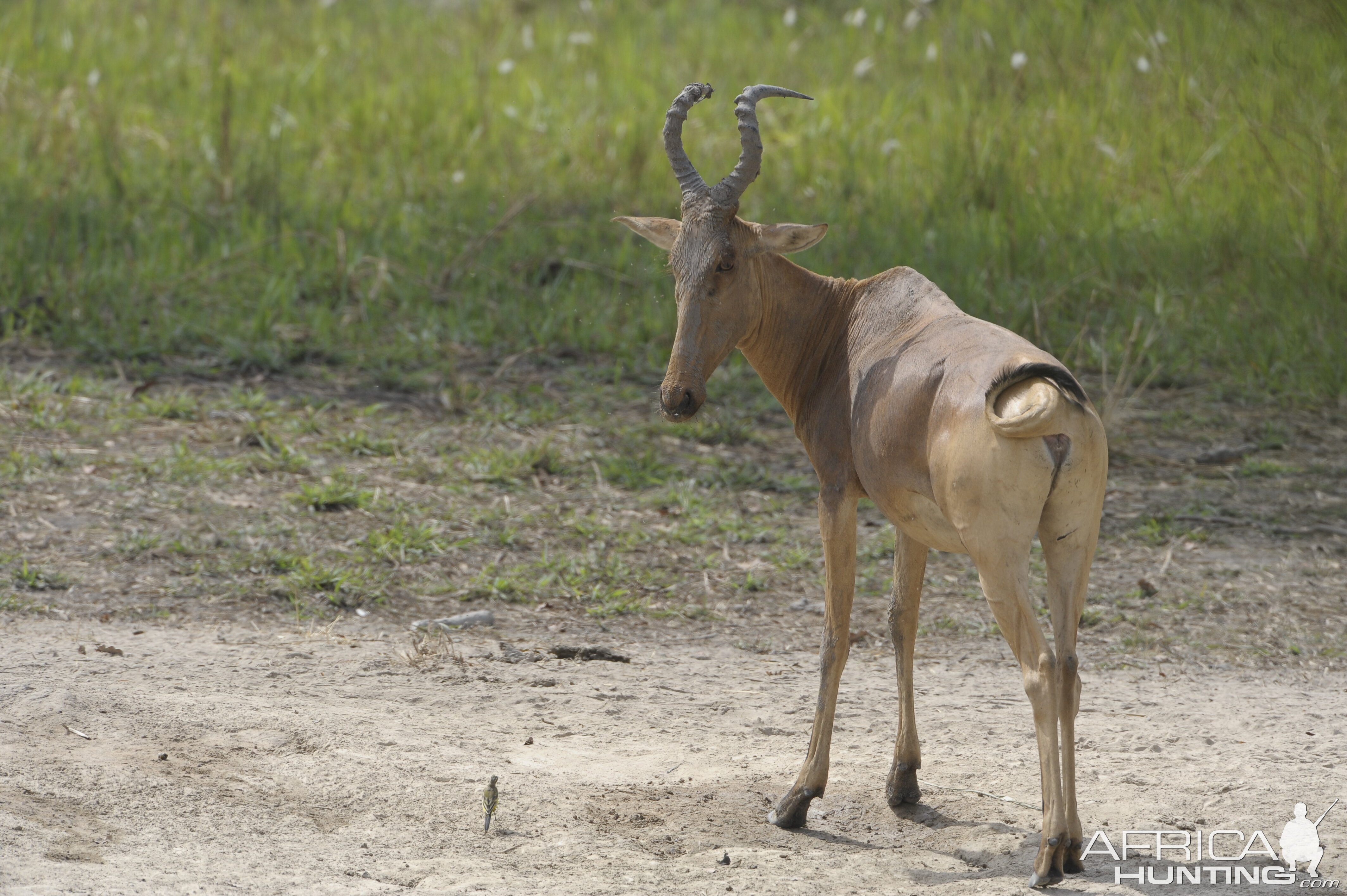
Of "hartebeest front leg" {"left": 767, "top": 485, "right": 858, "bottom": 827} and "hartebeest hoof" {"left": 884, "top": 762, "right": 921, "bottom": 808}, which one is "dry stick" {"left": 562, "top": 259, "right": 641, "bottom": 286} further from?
"hartebeest hoof" {"left": 884, "top": 762, "right": 921, "bottom": 808}

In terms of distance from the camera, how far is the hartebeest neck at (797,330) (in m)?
4.54

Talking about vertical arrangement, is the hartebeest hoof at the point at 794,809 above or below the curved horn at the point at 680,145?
below

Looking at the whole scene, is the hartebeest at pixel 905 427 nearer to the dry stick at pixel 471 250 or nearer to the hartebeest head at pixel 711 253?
the hartebeest head at pixel 711 253

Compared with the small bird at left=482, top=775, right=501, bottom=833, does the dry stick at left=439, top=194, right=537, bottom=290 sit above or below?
above

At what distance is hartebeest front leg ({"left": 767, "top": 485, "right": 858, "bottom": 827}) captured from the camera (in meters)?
4.29

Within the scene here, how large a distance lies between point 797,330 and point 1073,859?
181 centimetres

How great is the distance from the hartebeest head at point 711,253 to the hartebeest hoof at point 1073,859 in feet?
5.23

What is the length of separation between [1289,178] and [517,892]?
853cm

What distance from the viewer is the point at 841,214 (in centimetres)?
1006

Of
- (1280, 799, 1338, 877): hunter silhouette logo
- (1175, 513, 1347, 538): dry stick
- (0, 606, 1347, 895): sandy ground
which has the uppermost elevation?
(1175, 513, 1347, 538): dry stick

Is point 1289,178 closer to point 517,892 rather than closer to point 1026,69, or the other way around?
point 1026,69

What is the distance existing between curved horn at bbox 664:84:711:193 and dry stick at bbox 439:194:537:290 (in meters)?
4.76

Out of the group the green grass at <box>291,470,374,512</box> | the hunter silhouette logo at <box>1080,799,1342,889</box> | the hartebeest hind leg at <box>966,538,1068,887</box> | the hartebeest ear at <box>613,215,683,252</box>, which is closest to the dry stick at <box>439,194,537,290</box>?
the green grass at <box>291,470,374,512</box>

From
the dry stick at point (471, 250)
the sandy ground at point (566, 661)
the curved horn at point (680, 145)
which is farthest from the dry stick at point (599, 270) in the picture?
the curved horn at point (680, 145)
